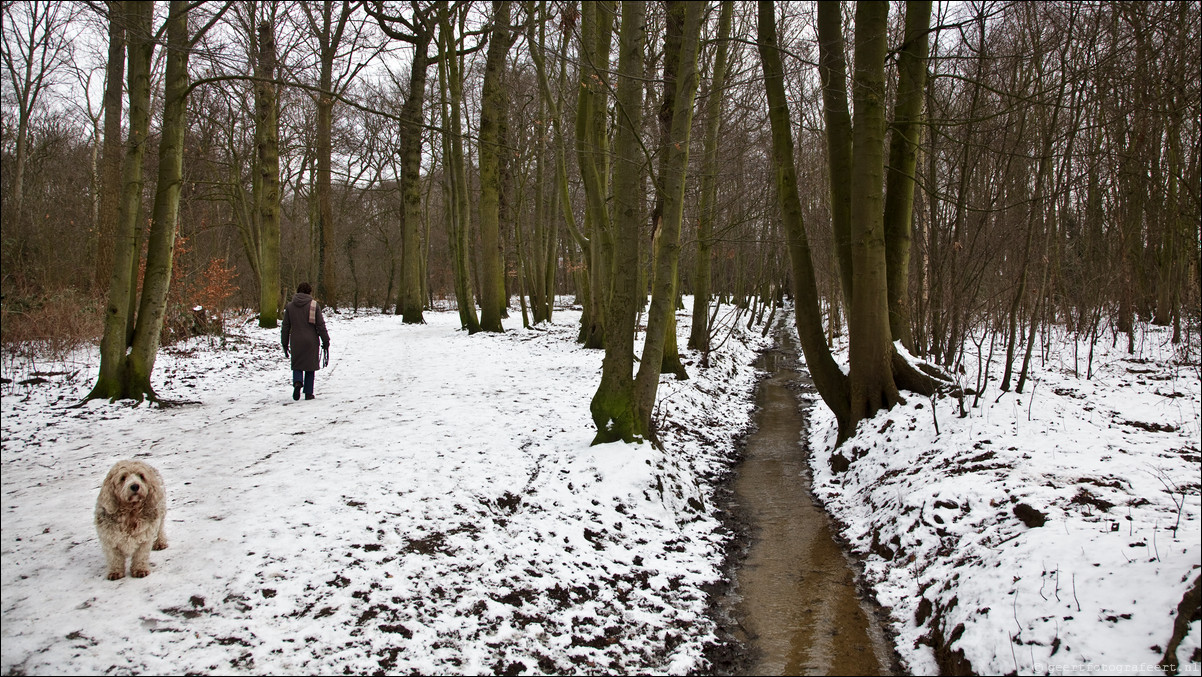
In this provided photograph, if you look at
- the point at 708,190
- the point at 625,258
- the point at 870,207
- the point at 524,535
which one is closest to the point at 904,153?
the point at 870,207

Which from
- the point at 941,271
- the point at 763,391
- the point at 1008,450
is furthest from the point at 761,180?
the point at 1008,450

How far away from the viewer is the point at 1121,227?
13.6 meters

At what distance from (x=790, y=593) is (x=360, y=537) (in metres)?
3.46

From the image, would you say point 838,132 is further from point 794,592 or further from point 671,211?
point 794,592

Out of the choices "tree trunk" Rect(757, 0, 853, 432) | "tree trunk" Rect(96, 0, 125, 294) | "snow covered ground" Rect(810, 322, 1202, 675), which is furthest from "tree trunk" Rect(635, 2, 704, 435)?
"tree trunk" Rect(96, 0, 125, 294)

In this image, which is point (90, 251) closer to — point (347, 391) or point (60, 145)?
point (60, 145)

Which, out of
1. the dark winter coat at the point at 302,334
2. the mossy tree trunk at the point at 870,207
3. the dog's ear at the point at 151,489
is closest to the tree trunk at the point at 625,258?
the mossy tree trunk at the point at 870,207

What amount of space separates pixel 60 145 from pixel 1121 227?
3344cm

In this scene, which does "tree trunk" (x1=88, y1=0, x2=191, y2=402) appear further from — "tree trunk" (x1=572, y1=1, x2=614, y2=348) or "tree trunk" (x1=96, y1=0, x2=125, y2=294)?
"tree trunk" (x1=572, y1=1, x2=614, y2=348)

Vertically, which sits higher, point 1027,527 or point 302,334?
point 302,334

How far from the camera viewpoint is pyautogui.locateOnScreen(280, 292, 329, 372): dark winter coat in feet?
30.3

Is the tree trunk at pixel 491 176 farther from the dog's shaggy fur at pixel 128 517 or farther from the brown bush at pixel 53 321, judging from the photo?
the dog's shaggy fur at pixel 128 517

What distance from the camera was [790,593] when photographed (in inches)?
199

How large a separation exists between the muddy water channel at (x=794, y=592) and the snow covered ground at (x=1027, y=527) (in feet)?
0.72
